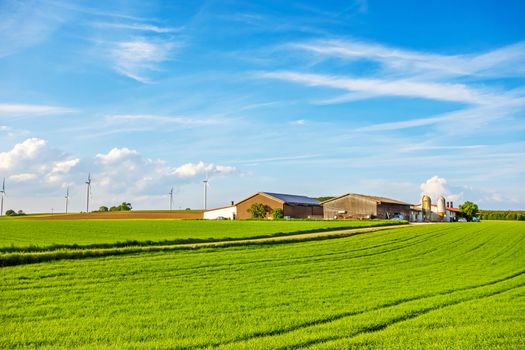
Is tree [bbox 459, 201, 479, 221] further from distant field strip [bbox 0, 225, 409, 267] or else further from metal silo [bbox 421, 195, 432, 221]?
distant field strip [bbox 0, 225, 409, 267]

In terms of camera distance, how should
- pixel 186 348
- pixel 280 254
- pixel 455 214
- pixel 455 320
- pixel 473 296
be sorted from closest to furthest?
pixel 186 348
pixel 455 320
pixel 473 296
pixel 280 254
pixel 455 214

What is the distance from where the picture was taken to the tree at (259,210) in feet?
297

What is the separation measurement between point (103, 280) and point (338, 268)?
11839mm

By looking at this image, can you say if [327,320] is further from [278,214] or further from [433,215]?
[433,215]

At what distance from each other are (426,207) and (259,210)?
36.5 metres

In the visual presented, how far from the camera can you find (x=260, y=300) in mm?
16656

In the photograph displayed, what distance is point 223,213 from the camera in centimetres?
9994

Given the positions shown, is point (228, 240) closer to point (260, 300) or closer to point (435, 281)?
point (435, 281)

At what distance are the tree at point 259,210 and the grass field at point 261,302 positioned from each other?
60157mm

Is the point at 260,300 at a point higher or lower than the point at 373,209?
lower

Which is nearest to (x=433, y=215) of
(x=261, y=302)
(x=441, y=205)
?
(x=441, y=205)

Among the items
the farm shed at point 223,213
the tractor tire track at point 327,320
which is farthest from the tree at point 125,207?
the tractor tire track at point 327,320

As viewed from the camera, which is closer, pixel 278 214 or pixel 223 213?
pixel 278 214

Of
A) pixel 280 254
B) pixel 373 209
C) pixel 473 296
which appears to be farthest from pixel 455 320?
pixel 373 209
